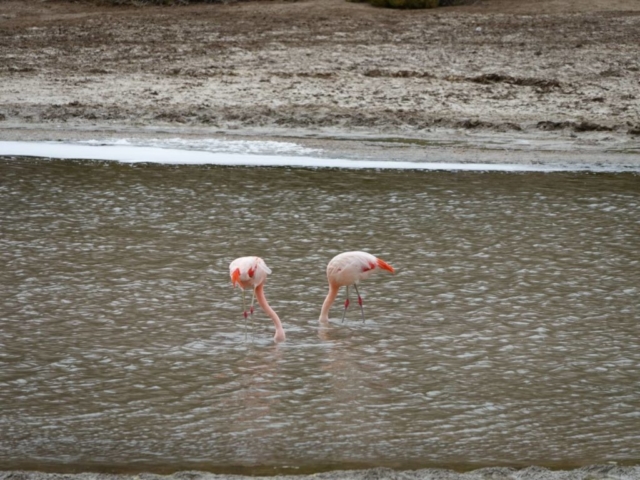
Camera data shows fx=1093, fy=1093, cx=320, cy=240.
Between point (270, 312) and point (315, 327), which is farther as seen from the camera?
point (315, 327)

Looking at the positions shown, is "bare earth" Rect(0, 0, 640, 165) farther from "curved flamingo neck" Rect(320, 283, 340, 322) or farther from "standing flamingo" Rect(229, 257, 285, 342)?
"standing flamingo" Rect(229, 257, 285, 342)

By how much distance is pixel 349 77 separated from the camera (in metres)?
16.9

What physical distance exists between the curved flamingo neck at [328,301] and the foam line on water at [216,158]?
569 cm

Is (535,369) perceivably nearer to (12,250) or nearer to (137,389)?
(137,389)

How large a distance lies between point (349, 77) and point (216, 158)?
4.42 m

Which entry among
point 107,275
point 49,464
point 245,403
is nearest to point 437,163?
point 107,275

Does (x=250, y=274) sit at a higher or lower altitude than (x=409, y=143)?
higher

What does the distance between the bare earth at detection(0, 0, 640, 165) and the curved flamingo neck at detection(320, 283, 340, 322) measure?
20.5 ft

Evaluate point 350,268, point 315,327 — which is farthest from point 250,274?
point 315,327

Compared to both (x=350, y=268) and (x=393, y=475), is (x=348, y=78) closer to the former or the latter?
(x=350, y=268)

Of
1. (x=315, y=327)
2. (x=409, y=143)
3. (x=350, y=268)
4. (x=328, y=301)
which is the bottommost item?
(x=315, y=327)

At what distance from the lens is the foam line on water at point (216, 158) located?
12.7 metres

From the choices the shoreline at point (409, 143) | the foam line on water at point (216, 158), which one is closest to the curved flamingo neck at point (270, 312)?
the foam line on water at point (216, 158)

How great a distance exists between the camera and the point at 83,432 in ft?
17.5
